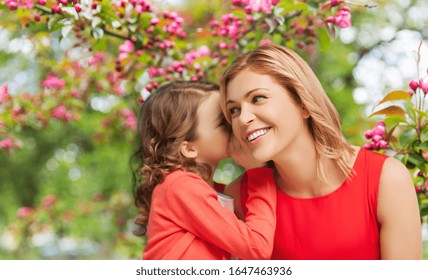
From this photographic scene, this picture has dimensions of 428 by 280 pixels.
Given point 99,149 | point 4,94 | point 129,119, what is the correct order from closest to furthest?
point 4,94 → point 129,119 → point 99,149

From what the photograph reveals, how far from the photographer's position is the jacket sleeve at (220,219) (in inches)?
63.3

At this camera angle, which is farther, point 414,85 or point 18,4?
point 18,4

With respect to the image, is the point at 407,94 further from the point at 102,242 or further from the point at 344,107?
the point at 102,242

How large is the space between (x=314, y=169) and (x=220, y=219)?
0.32 meters

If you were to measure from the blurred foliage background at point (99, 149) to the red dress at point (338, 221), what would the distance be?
292 centimetres

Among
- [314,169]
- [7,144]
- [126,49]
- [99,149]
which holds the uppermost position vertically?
[314,169]

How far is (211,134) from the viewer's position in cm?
179

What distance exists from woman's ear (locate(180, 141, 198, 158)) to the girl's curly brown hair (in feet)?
0.04

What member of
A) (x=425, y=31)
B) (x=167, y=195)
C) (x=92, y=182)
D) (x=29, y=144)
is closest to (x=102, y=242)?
(x=92, y=182)

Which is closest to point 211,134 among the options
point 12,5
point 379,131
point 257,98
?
point 257,98

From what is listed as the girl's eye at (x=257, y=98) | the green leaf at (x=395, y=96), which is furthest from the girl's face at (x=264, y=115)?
the green leaf at (x=395, y=96)

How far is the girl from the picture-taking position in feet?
5.33

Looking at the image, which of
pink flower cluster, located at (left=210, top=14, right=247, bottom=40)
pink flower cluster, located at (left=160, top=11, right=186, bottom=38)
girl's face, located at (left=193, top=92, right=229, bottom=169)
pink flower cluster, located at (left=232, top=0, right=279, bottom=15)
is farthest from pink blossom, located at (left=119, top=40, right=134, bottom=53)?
girl's face, located at (left=193, top=92, right=229, bottom=169)

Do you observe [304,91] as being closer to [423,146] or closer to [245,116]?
[245,116]
